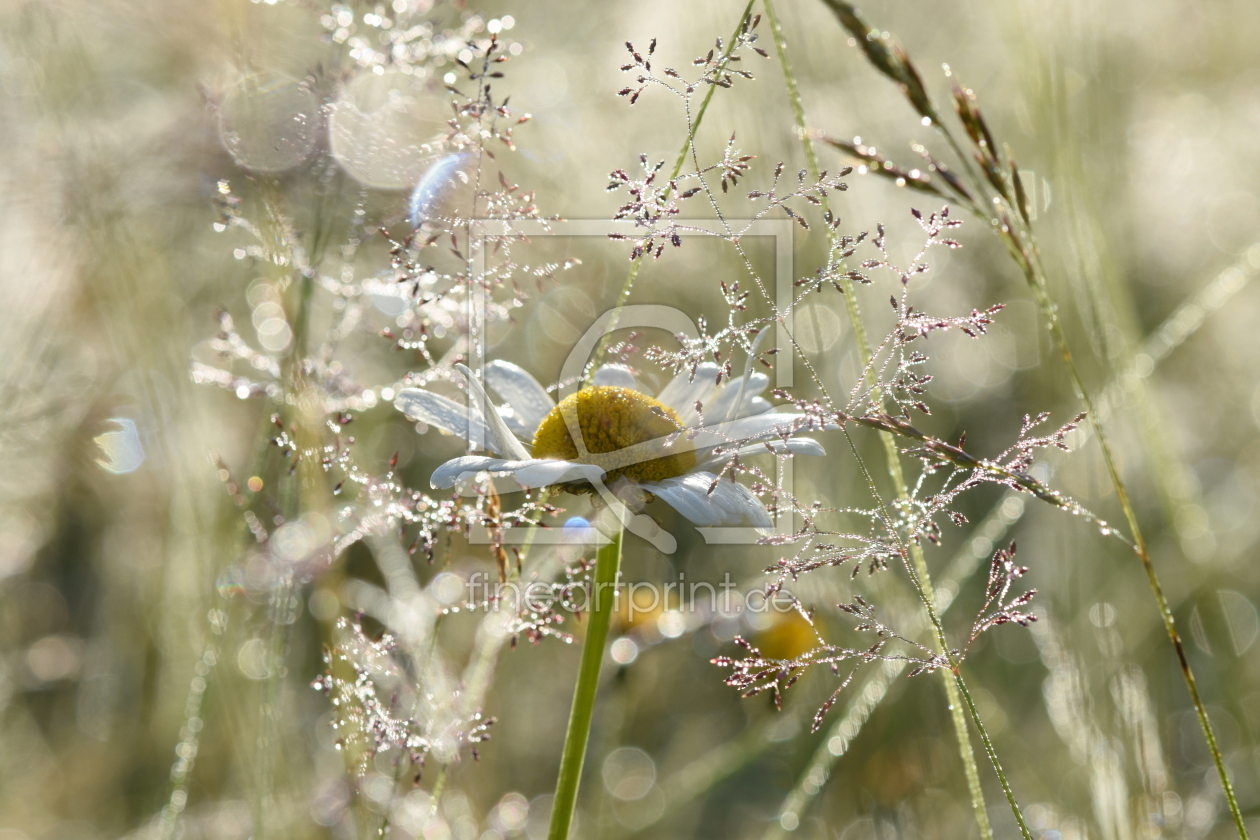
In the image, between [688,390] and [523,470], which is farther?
[688,390]

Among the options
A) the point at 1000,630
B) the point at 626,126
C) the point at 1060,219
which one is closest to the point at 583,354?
the point at 1060,219

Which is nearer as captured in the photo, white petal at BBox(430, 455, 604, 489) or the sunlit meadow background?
white petal at BBox(430, 455, 604, 489)

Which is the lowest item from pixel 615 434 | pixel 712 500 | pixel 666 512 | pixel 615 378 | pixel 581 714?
pixel 581 714

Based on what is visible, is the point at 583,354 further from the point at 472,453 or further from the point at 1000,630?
the point at 1000,630

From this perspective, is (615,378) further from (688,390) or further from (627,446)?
(627,446)

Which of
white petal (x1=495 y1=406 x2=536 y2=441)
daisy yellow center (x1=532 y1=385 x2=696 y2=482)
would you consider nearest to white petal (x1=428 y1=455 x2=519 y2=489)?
daisy yellow center (x1=532 y1=385 x2=696 y2=482)

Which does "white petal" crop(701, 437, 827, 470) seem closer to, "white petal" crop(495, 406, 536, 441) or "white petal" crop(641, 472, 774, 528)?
"white petal" crop(641, 472, 774, 528)

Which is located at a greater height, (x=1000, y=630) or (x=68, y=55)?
(x=68, y=55)
